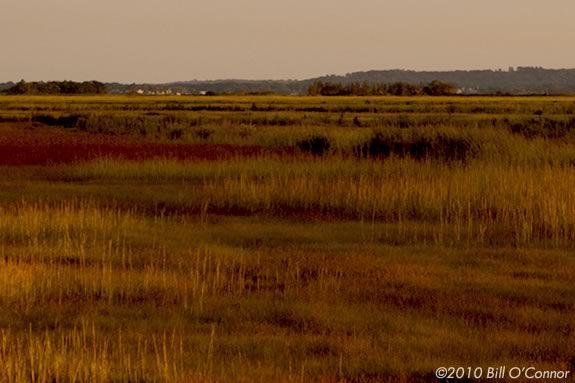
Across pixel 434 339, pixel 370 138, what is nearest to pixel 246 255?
pixel 434 339

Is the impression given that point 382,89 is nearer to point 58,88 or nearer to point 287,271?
point 58,88

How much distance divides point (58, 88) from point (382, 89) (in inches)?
2356

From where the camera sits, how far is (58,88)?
184 m

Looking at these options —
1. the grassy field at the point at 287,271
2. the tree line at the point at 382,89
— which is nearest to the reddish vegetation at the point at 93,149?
the grassy field at the point at 287,271

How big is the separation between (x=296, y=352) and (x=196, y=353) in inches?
34.9

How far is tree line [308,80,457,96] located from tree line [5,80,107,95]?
142 ft

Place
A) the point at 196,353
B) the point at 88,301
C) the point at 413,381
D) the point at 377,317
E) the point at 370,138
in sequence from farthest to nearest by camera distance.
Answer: the point at 370,138
the point at 88,301
the point at 377,317
the point at 196,353
the point at 413,381

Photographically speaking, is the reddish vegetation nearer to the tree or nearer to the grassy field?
the grassy field

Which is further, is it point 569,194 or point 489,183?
point 489,183

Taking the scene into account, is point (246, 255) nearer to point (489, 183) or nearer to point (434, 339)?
point (434, 339)

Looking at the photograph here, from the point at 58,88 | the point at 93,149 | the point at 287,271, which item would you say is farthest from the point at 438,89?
the point at 287,271

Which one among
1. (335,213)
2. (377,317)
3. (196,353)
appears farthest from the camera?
(335,213)

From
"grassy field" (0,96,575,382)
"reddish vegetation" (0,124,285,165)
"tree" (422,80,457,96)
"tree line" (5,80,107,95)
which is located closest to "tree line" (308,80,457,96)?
"tree" (422,80,457,96)

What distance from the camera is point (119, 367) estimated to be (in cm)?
837
